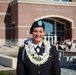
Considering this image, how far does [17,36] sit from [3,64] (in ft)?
93.8

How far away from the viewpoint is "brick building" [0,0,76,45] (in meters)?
44.7

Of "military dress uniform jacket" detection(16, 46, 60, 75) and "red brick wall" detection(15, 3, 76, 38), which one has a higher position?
"red brick wall" detection(15, 3, 76, 38)

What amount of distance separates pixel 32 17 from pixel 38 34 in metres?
41.7

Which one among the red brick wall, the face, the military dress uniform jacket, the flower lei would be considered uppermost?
the red brick wall

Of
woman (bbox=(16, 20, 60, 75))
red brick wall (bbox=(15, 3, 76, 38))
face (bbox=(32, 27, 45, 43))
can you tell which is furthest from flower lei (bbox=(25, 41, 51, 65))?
red brick wall (bbox=(15, 3, 76, 38))

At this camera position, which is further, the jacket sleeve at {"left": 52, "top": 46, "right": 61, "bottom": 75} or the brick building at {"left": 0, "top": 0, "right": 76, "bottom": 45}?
the brick building at {"left": 0, "top": 0, "right": 76, "bottom": 45}

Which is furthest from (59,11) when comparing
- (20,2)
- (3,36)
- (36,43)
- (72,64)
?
(36,43)

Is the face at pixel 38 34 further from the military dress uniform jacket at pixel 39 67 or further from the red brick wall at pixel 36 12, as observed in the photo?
the red brick wall at pixel 36 12

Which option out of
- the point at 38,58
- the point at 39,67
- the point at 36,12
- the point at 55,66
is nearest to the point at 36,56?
the point at 38,58

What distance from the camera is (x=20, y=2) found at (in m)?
44.8

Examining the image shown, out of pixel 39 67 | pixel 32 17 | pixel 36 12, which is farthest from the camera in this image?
pixel 36 12

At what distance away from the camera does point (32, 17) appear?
149 feet

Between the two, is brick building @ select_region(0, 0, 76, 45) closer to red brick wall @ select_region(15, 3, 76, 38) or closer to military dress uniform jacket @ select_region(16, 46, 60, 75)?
red brick wall @ select_region(15, 3, 76, 38)

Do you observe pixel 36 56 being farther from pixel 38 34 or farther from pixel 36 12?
pixel 36 12
